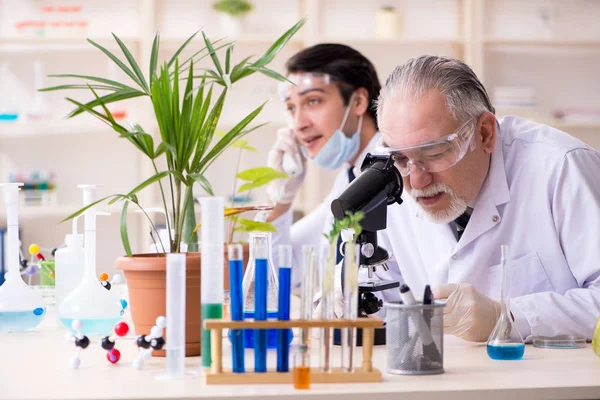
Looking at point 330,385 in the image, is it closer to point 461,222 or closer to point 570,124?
point 461,222

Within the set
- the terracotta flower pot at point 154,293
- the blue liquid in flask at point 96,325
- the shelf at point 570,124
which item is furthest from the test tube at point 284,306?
the shelf at point 570,124

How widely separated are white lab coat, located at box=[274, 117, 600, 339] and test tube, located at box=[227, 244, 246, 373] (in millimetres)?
846

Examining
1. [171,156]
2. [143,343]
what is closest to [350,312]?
[143,343]

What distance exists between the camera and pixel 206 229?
1.31 meters

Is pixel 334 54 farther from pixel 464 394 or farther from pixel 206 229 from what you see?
pixel 464 394

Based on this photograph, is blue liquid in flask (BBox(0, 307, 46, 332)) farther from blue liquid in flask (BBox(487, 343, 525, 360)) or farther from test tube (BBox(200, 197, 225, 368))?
blue liquid in flask (BBox(487, 343, 525, 360))

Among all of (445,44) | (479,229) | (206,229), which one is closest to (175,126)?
(206,229)

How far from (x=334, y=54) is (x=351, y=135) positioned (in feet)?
1.14

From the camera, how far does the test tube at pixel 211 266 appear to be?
1.29 m

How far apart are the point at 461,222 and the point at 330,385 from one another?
106 centimetres

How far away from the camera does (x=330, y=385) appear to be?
3.84 ft

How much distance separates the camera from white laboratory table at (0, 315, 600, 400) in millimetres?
1118

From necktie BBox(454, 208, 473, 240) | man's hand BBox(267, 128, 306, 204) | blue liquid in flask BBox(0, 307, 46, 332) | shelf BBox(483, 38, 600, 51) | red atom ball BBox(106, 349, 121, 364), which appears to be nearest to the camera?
red atom ball BBox(106, 349, 121, 364)

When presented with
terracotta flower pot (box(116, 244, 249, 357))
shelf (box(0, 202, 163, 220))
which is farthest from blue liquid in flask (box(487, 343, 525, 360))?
shelf (box(0, 202, 163, 220))
